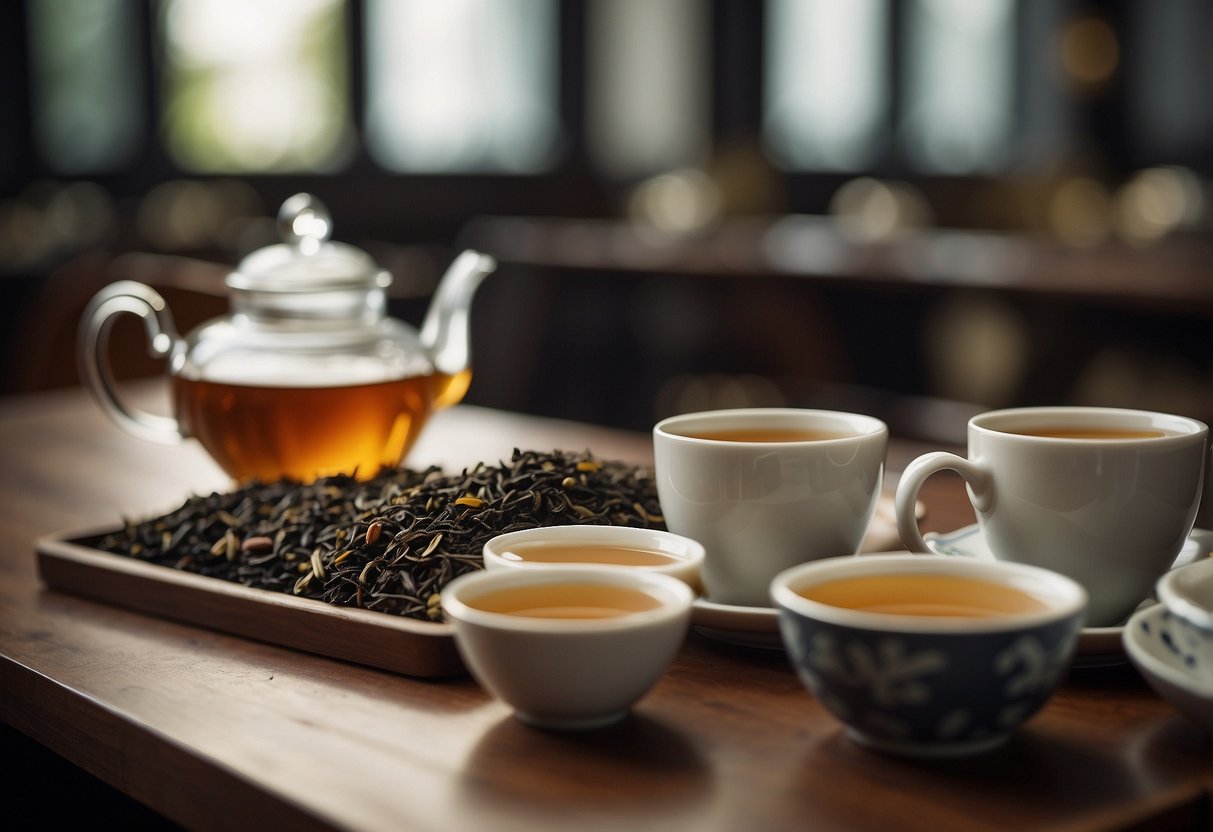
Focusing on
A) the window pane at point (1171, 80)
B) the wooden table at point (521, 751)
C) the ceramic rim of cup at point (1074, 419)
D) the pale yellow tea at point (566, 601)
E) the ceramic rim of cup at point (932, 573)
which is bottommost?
the wooden table at point (521, 751)

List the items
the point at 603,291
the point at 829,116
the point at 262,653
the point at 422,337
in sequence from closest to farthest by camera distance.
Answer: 1. the point at 262,653
2. the point at 422,337
3. the point at 603,291
4. the point at 829,116

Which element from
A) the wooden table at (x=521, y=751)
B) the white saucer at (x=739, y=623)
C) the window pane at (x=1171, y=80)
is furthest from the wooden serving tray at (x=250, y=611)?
the window pane at (x=1171, y=80)

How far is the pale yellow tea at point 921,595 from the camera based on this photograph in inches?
27.2

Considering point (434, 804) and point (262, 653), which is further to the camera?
point (262, 653)

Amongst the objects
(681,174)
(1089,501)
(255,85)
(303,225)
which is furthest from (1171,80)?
(1089,501)

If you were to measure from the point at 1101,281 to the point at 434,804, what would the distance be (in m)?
2.67

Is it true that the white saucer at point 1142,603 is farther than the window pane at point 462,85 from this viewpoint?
No

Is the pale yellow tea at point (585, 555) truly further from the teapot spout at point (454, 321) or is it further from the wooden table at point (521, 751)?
the teapot spout at point (454, 321)

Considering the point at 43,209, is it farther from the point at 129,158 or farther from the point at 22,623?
the point at 22,623

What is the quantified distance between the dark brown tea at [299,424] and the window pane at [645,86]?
5899mm

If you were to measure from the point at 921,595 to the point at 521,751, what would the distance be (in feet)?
0.73

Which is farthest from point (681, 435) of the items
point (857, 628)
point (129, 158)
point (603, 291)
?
point (129, 158)

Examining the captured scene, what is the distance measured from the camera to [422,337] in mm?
1347

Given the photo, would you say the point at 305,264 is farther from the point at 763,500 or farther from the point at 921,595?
the point at 921,595
